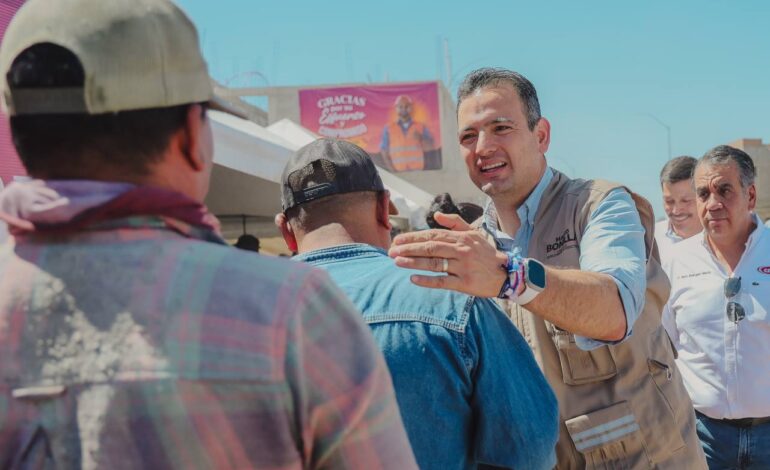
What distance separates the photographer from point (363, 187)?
6.48 feet

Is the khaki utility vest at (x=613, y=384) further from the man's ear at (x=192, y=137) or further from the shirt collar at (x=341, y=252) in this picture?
the man's ear at (x=192, y=137)

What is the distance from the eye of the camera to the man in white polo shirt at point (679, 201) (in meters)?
5.38

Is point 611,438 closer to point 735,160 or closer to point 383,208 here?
point 383,208

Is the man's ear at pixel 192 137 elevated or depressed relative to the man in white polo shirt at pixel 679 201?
elevated

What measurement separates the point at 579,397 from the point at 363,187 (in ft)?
3.27

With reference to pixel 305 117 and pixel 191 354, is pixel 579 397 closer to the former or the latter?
pixel 191 354

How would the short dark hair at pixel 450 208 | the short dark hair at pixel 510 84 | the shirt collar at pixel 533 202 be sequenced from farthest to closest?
the short dark hair at pixel 450 208
the short dark hair at pixel 510 84
the shirt collar at pixel 533 202

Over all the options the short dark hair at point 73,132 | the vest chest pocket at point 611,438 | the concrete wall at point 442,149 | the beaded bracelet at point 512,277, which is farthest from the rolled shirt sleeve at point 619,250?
the concrete wall at point 442,149

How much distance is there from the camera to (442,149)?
29.1m

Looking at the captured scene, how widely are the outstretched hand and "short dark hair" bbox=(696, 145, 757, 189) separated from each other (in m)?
2.71

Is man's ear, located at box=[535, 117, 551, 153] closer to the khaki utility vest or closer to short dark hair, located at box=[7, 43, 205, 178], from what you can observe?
the khaki utility vest

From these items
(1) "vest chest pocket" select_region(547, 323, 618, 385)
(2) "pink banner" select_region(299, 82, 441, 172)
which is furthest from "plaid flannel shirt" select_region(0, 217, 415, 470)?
(2) "pink banner" select_region(299, 82, 441, 172)

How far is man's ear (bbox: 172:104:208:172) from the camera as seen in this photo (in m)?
0.95

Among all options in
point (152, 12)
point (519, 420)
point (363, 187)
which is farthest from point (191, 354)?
point (363, 187)
